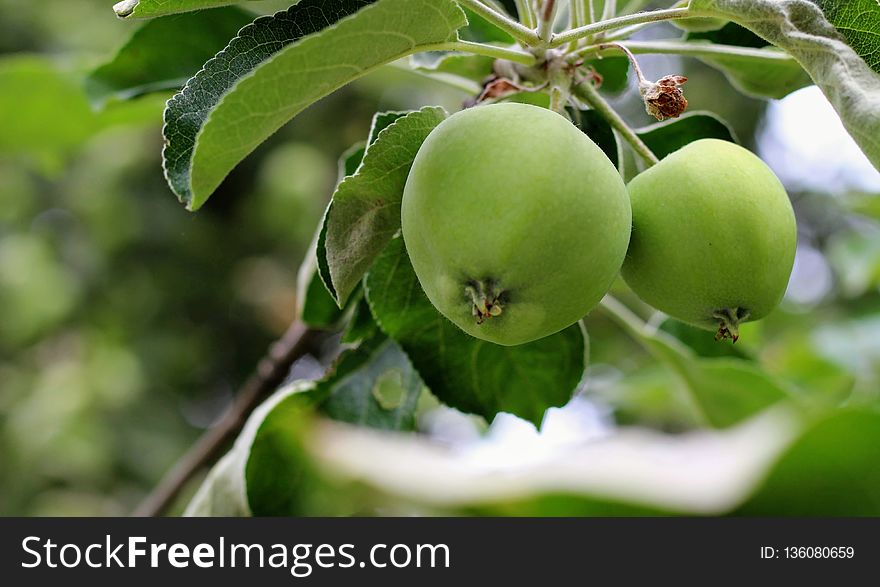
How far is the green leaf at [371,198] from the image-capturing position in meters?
0.67

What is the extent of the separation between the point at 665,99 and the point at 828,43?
12 cm

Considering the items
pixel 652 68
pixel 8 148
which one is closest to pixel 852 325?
pixel 8 148

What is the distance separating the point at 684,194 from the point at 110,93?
2.55 feet

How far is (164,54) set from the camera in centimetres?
109

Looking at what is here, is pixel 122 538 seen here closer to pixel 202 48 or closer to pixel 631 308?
pixel 202 48

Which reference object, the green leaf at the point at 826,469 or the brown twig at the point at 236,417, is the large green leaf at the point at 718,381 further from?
the green leaf at the point at 826,469

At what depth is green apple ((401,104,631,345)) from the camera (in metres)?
0.57

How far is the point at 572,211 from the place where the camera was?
58 cm

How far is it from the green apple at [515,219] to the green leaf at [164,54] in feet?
1.92

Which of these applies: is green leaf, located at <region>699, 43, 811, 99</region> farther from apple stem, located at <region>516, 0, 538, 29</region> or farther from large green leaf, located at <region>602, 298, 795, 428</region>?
large green leaf, located at <region>602, 298, 795, 428</region>

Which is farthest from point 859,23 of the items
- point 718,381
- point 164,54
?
point 164,54

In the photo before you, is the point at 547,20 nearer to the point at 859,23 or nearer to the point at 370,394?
the point at 859,23

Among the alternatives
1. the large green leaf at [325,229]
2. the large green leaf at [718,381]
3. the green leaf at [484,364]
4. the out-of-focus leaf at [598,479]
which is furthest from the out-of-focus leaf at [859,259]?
the out-of-focus leaf at [598,479]

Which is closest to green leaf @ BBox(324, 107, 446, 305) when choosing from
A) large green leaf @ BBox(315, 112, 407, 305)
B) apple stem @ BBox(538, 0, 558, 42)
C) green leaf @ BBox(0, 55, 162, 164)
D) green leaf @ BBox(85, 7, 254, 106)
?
large green leaf @ BBox(315, 112, 407, 305)
